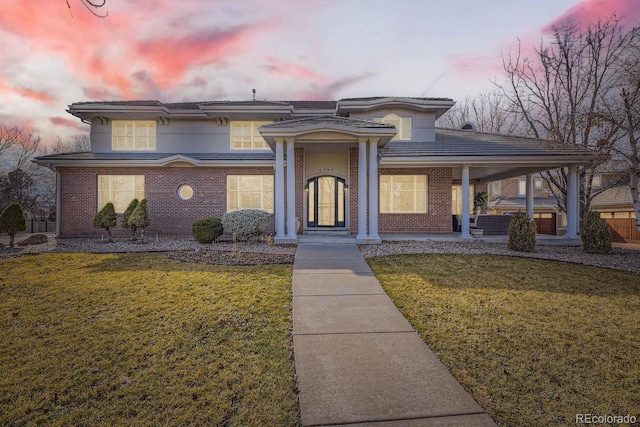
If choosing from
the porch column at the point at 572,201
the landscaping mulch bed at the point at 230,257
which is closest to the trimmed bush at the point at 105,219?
the landscaping mulch bed at the point at 230,257

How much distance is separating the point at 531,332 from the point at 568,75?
1664 centimetres

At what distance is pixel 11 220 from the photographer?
36.3 feet

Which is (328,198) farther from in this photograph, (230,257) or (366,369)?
(366,369)

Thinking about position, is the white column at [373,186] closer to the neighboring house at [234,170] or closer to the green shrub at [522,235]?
the neighboring house at [234,170]

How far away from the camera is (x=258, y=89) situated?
17.7m

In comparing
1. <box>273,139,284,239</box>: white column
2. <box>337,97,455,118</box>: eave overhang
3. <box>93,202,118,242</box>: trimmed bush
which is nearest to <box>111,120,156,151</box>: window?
<box>93,202,118,242</box>: trimmed bush

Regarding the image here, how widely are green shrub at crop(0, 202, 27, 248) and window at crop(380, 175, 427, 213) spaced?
45.1 feet

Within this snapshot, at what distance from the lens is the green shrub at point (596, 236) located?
10438 millimetres

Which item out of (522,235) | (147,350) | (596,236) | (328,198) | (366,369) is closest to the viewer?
(366,369)

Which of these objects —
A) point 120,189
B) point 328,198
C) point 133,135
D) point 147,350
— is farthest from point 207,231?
point 133,135

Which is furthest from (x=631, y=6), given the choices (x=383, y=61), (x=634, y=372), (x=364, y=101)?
(x=634, y=372)

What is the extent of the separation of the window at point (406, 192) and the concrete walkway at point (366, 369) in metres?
8.93

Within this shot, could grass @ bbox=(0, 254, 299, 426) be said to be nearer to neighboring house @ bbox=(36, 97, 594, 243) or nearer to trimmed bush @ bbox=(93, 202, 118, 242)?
trimmed bush @ bbox=(93, 202, 118, 242)

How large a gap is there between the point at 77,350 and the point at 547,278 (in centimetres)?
858
